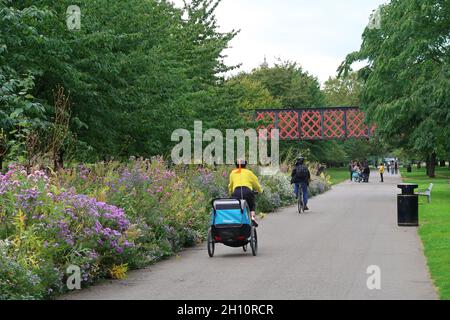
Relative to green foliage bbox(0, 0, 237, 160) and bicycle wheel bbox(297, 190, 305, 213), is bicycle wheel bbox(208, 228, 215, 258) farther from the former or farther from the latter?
bicycle wheel bbox(297, 190, 305, 213)

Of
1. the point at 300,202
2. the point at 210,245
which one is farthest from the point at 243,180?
the point at 300,202

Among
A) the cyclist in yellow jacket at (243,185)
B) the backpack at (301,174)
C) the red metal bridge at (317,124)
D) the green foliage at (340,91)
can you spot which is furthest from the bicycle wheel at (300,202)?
the green foliage at (340,91)

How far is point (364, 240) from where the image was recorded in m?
15.8

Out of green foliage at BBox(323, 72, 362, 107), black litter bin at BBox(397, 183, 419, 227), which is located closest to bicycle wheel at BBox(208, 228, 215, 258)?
black litter bin at BBox(397, 183, 419, 227)

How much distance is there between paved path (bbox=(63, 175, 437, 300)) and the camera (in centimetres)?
945

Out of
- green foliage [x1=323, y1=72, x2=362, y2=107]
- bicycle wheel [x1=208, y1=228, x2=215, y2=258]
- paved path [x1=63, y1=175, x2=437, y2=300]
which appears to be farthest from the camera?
green foliage [x1=323, y1=72, x2=362, y2=107]

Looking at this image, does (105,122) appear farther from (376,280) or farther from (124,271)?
(376,280)

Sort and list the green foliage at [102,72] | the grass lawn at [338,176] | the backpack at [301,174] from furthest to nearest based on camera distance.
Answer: the grass lawn at [338,176] → the backpack at [301,174] → the green foliage at [102,72]

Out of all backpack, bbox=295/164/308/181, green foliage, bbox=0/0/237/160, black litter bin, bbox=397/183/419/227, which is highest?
green foliage, bbox=0/0/237/160

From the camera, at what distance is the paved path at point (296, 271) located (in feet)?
31.0

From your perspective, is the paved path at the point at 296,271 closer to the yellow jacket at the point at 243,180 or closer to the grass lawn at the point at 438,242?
the grass lawn at the point at 438,242

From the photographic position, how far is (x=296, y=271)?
11352 mm

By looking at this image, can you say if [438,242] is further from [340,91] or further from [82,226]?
[340,91]

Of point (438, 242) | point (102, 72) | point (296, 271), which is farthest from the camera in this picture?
point (102, 72)
